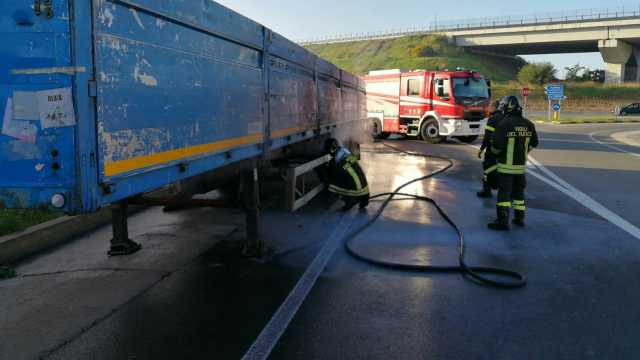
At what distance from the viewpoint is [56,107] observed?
2779 mm

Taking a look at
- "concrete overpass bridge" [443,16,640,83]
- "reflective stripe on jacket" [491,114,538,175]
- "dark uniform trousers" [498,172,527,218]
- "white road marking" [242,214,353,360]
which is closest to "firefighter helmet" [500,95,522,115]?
"reflective stripe on jacket" [491,114,538,175]

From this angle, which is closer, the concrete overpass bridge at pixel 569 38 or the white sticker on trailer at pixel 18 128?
the white sticker on trailer at pixel 18 128

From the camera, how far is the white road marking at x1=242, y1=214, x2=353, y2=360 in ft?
12.0

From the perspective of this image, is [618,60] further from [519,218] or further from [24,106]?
[24,106]

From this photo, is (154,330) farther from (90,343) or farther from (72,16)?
(72,16)

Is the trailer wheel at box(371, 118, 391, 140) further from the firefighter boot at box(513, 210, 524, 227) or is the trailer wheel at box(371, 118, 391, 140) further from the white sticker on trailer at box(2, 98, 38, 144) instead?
the white sticker on trailer at box(2, 98, 38, 144)

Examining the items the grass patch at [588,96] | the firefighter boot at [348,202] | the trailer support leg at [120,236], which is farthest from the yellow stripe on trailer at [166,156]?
the grass patch at [588,96]

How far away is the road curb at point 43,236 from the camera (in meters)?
5.71

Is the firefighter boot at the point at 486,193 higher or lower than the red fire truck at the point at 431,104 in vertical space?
lower

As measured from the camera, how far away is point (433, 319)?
4.19 metres

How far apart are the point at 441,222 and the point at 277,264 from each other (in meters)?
2.93

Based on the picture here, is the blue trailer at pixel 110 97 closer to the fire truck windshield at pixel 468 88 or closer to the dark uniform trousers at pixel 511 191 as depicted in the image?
the dark uniform trousers at pixel 511 191

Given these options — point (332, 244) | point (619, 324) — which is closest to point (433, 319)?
point (619, 324)

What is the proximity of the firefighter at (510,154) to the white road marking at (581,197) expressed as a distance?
141 centimetres
